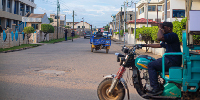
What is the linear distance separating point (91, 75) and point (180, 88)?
4.64m

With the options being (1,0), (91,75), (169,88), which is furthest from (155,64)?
(1,0)

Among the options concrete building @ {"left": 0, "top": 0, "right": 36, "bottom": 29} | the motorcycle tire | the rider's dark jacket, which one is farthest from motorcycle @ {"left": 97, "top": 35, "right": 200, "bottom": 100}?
concrete building @ {"left": 0, "top": 0, "right": 36, "bottom": 29}

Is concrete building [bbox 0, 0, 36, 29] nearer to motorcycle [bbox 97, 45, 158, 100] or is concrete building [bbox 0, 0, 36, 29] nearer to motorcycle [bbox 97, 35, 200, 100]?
motorcycle [bbox 97, 45, 158, 100]

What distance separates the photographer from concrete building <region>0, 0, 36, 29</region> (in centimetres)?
4566

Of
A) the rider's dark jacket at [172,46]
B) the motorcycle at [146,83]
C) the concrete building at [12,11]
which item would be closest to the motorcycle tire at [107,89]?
the motorcycle at [146,83]

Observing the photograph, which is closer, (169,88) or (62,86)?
(169,88)

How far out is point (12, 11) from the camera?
49625 millimetres

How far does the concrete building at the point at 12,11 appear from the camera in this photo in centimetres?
4566

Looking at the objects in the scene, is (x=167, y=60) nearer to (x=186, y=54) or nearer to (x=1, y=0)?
(x=186, y=54)

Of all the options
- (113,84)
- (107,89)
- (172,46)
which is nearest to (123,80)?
(113,84)

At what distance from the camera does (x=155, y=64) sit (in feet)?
15.0

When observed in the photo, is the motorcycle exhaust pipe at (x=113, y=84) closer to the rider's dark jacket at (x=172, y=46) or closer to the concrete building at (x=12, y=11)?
the rider's dark jacket at (x=172, y=46)

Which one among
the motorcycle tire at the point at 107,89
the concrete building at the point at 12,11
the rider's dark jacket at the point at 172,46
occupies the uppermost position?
the concrete building at the point at 12,11

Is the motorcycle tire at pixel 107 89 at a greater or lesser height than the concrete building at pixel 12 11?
lesser
